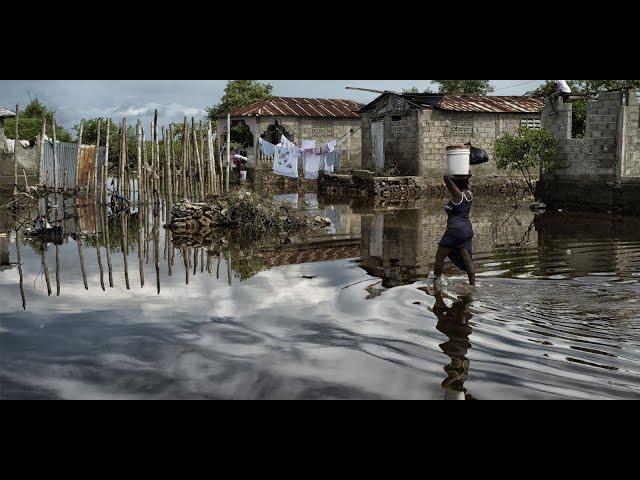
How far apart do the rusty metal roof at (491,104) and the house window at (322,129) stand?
21.3ft

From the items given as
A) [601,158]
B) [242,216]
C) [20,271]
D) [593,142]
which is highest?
[593,142]

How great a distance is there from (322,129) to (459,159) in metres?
22.9

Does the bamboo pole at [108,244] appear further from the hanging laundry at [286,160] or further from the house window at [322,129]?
the house window at [322,129]

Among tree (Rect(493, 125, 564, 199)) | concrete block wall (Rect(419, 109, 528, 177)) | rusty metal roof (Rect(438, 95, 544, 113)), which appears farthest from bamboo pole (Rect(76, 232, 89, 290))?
rusty metal roof (Rect(438, 95, 544, 113))

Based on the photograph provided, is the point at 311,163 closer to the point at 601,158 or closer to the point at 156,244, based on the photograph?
the point at 601,158

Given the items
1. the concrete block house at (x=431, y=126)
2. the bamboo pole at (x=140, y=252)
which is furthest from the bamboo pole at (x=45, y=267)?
the concrete block house at (x=431, y=126)

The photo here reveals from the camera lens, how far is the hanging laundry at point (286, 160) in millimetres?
25578

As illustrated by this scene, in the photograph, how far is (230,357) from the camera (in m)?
5.64

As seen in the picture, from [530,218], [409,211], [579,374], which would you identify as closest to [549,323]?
[579,374]

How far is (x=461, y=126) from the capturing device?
2455 centimetres

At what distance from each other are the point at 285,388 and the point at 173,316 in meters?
2.67

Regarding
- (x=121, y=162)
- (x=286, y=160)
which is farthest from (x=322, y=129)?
(x=121, y=162)
